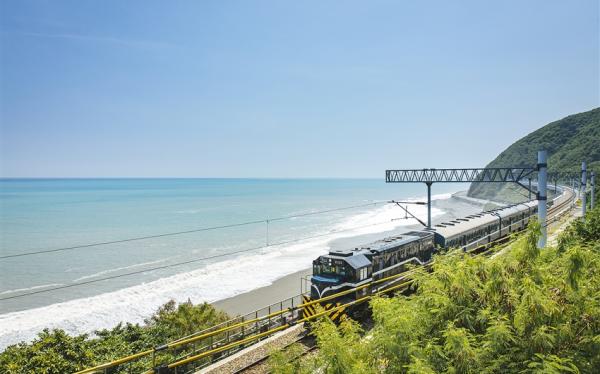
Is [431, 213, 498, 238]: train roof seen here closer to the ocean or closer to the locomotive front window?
the ocean

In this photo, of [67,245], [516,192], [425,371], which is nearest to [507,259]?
[425,371]

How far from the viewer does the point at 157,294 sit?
34.0m

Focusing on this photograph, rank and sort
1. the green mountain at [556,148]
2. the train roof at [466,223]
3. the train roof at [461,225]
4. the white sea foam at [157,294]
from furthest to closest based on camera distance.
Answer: the green mountain at [556,148] → the white sea foam at [157,294] → the train roof at [466,223] → the train roof at [461,225]

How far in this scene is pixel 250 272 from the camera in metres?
40.7

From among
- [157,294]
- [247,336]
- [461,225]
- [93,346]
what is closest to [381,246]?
[247,336]

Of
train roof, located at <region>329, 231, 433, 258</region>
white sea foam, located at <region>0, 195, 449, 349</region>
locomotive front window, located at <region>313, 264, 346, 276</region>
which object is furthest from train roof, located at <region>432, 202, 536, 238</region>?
locomotive front window, located at <region>313, 264, 346, 276</region>

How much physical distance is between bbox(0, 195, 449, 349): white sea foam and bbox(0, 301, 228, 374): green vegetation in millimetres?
11204

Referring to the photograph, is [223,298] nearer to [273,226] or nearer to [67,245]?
[67,245]

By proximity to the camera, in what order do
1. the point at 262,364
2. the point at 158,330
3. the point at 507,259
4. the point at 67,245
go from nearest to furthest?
the point at 507,259 < the point at 262,364 < the point at 158,330 < the point at 67,245

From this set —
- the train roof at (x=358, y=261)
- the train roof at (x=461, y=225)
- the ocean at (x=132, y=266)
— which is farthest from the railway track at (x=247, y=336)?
the ocean at (x=132, y=266)

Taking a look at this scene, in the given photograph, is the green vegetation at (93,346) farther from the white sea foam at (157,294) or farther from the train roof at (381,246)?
the white sea foam at (157,294)

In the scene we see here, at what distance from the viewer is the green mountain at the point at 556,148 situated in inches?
3917

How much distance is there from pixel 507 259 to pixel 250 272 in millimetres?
35412

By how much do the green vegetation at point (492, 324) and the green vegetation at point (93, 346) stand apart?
393 inches
